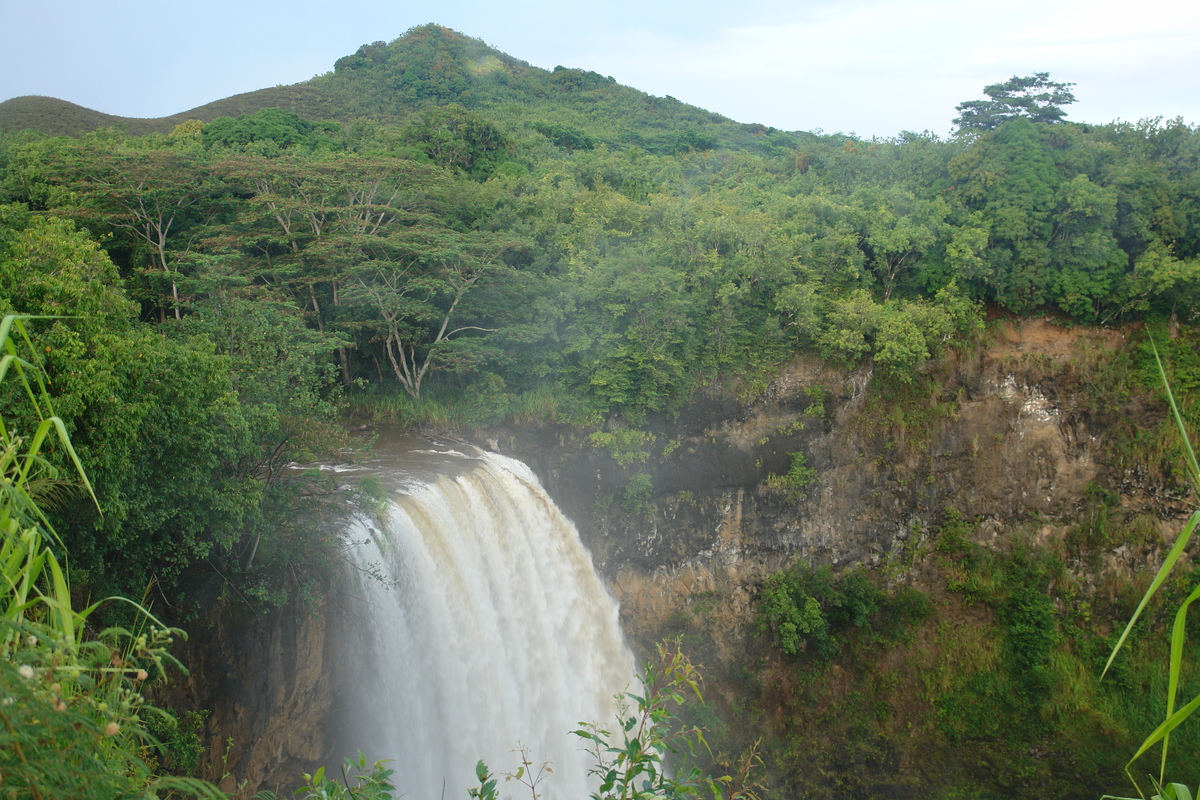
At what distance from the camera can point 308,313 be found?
589 inches

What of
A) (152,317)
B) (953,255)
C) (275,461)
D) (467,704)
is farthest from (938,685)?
(152,317)

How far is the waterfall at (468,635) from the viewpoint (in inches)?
376

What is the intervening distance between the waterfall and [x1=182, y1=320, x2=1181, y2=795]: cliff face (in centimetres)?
208

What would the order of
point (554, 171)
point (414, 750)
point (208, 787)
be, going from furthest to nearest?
point (554, 171)
point (414, 750)
point (208, 787)

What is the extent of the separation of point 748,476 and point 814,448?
5.54 feet

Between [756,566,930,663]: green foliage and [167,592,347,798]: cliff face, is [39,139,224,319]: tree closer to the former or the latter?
[167,592,347,798]: cliff face

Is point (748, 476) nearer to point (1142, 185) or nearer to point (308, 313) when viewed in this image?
point (308, 313)

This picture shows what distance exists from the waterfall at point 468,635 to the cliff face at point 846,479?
2081 millimetres

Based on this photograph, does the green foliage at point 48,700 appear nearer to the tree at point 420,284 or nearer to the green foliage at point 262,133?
the tree at point 420,284

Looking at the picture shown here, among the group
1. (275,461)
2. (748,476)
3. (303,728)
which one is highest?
(275,461)

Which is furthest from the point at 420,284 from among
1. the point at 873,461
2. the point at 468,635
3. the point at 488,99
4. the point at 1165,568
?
the point at 488,99

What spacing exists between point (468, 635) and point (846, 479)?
32.7 ft

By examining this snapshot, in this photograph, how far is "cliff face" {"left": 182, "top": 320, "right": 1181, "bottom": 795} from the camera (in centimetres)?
1591

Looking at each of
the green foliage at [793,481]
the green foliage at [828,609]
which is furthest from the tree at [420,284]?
the green foliage at [828,609]
